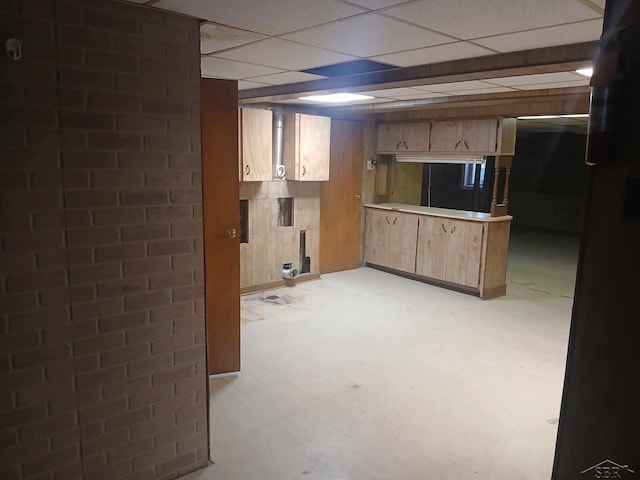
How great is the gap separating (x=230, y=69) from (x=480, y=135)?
126 inches

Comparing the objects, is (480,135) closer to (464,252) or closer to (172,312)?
(464,252)

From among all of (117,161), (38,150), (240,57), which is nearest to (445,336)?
(240,57)

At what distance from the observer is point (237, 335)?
3439mm

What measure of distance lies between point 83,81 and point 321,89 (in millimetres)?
2355

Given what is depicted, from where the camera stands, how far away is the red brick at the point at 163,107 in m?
2.00

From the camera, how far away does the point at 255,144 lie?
492 cm

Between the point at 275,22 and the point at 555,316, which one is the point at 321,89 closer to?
the point at 275,22

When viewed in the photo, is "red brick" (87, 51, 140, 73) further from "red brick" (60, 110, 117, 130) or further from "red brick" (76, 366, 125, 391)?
"red brick" (76, 366, 125, 391)

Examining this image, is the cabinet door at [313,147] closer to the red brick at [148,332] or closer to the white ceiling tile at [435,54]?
the white ceiling tile at [435,54]

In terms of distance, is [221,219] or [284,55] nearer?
[284,55]

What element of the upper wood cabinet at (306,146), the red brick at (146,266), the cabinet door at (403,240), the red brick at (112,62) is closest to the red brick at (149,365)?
the red brick at (146,266)

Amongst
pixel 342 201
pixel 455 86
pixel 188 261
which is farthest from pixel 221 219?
pixel 342 201

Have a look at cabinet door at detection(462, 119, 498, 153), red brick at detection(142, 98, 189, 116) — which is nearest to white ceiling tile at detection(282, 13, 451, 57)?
red brick at detection(142, 98, 189, 116)

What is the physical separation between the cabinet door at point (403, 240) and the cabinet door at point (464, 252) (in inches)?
A: 20.9
